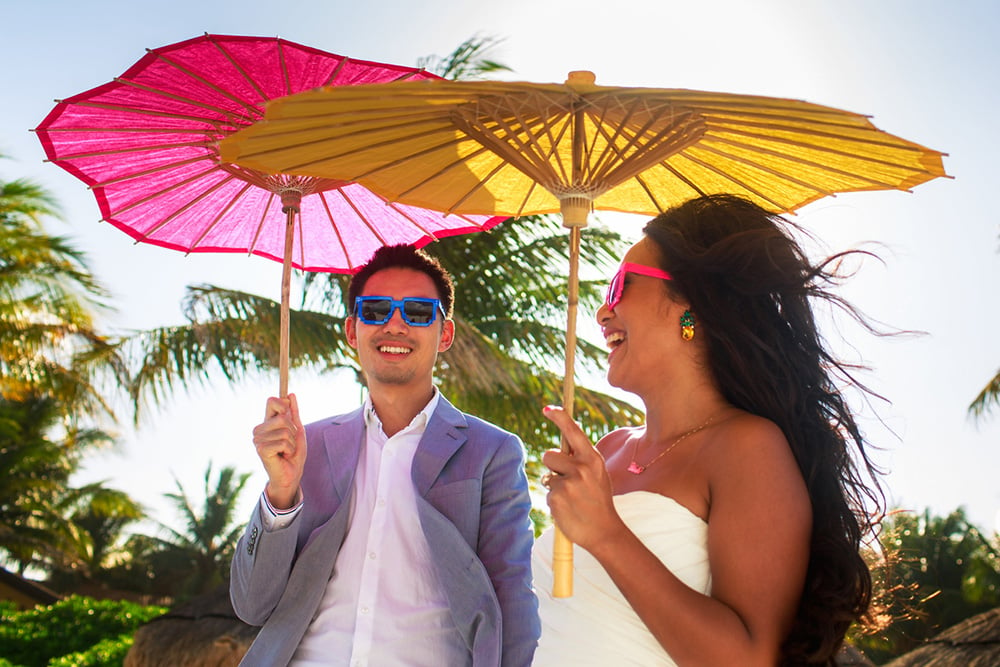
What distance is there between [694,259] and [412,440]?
62.4 inches

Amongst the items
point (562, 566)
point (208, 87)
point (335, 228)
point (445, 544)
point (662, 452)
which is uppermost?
point (208, 87)

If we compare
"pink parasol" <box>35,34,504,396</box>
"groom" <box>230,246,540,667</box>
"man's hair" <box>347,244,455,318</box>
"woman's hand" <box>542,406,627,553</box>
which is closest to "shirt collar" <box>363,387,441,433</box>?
"groom" <box>230,246,540,667</box>

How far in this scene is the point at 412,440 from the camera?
155 inches

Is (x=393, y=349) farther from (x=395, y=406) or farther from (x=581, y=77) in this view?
(x=581, y=77)

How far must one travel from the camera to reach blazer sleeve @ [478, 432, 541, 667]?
347 cm

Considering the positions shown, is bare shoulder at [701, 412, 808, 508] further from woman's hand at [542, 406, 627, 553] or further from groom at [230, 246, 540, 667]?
groom at [230, 246, 540, 667]

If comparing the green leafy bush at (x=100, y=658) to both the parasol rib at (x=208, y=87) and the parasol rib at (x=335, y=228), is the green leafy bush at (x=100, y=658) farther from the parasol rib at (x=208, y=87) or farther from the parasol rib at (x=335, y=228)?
A: the parasol rib at (x=208, y=87)

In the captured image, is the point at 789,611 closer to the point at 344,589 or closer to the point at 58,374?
the point at 344,589

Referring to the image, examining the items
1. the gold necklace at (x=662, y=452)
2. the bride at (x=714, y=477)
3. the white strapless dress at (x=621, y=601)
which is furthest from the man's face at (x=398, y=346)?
the white strapless dress at (x=621, y=601)

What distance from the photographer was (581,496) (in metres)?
2.37

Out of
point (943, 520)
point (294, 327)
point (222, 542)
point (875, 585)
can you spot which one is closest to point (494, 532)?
point (875, 585)

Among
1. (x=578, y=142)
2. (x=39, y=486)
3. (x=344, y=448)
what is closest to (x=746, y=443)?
(x=578, y=142)

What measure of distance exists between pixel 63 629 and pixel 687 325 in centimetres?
1771

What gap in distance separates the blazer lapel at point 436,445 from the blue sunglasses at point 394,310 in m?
0.39
